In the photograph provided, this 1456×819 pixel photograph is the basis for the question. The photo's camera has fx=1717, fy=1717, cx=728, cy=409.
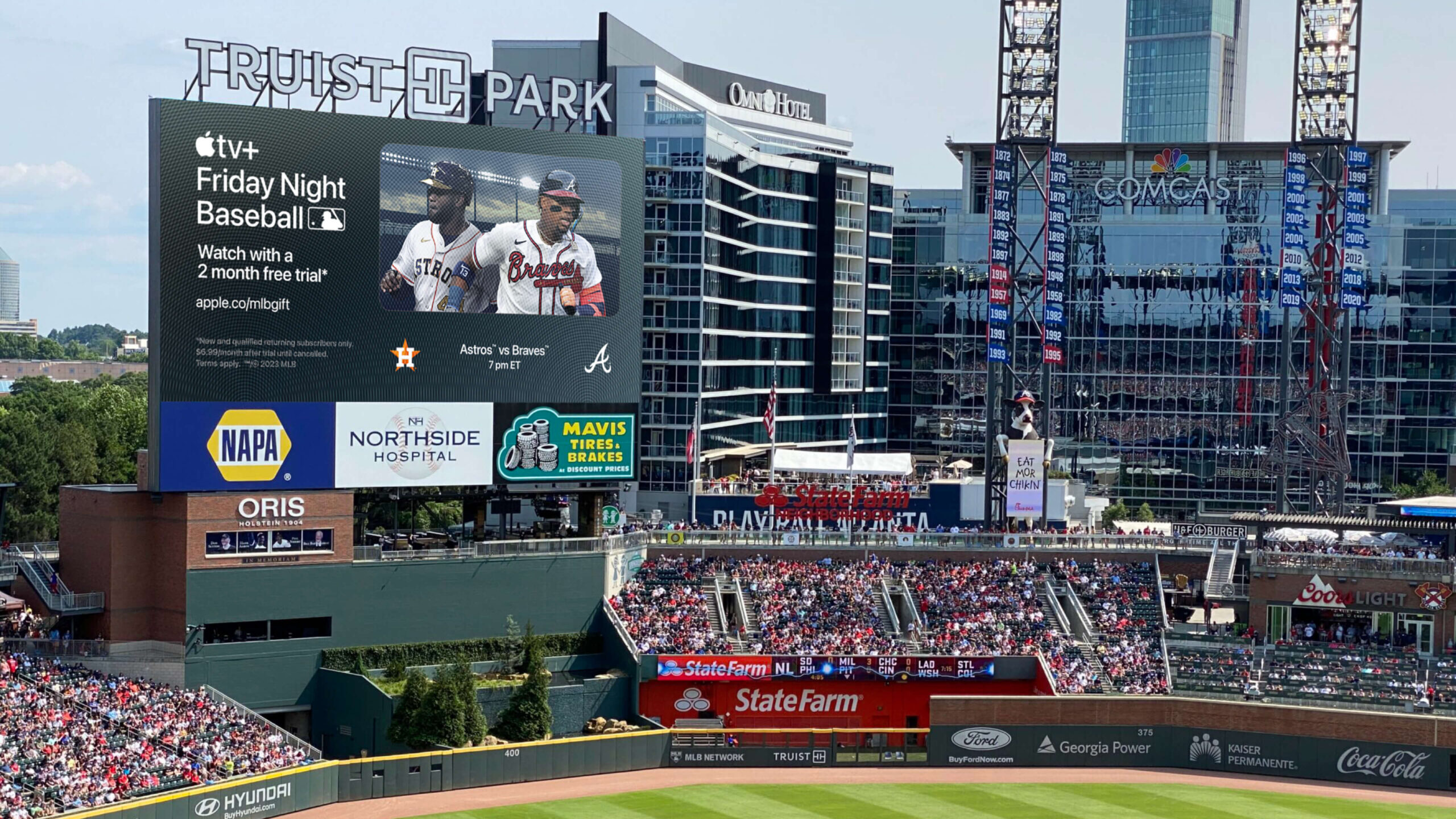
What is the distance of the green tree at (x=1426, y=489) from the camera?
332ft

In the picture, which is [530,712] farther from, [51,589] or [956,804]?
[51,589]

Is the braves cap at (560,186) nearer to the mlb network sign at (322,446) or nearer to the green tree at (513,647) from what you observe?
the mlb network sign at (322,446)

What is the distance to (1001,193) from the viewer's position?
74.8 meters

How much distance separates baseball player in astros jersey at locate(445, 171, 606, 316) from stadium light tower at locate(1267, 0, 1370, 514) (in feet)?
105

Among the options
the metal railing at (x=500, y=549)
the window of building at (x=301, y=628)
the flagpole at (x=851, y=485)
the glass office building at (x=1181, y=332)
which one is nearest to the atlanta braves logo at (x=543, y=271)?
the metal railing at (x=500, y=549)

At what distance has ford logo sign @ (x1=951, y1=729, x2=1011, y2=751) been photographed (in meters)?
62.8

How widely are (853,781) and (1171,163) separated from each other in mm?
66599

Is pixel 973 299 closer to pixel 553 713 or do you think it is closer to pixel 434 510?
pixel 434 510

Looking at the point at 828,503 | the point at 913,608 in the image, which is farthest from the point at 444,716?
the point at 828,503

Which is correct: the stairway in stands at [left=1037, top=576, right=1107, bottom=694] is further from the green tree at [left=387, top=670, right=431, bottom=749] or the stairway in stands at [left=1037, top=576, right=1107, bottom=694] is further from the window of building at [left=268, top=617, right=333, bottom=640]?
the window of building at [left=268, top=617, right=333, bottom=640]

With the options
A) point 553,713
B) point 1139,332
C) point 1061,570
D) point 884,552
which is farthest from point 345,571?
point 1139,332

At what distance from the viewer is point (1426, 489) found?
102688mm

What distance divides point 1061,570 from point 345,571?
29980 mm

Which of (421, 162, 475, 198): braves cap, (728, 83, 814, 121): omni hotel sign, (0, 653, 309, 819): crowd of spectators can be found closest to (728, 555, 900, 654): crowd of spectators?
(421, 162, 475, 198): braves cap
